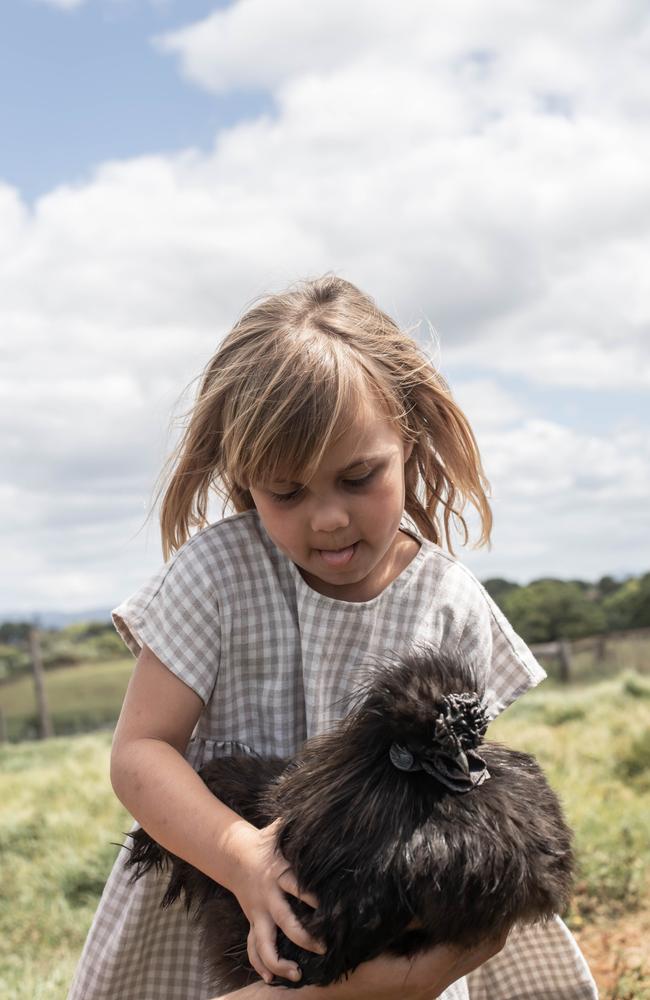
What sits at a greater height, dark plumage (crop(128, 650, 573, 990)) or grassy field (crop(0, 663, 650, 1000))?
dark plumage (crop(128, 650, 573, 990))

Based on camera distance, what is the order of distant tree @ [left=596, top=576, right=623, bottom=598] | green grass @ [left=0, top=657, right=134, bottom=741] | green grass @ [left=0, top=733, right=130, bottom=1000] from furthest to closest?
distant tree @ [left=596, top=576, right=623, bottom=598]
green grass @ [left=0, top=657, right=134, bottom=741]
green grass @ [left=0, top=733, right=130, bottom=1000]

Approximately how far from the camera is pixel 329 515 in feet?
7.93

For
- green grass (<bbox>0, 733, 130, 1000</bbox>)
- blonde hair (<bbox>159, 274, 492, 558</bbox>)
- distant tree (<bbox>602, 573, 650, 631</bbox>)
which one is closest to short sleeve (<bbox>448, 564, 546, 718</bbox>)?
blonde hair (<bbox>159, 274, 492, 558</bbox>)

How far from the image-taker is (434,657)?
2.17 m

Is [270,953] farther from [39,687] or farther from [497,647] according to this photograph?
[39,687]

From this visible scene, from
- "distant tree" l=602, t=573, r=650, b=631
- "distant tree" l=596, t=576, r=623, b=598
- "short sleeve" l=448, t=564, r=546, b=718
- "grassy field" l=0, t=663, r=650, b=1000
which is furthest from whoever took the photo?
"distant tree" l=596, t=576, r=623, b=598

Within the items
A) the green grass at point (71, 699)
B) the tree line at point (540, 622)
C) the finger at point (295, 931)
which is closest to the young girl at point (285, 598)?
the finger at point (295, 931)

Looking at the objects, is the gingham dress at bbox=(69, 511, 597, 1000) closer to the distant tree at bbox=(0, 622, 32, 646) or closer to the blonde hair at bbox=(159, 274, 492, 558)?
the blonde hair at bbox=(159, 274, 492, 558)

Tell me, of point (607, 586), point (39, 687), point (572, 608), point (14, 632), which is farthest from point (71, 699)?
point (607, 586)

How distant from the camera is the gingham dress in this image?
2.71 meters

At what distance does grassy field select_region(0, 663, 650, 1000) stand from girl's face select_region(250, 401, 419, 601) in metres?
2.05

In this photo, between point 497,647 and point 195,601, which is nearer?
point 195,601

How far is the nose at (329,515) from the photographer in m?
2.42

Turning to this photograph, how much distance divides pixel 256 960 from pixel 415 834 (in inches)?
20.7
